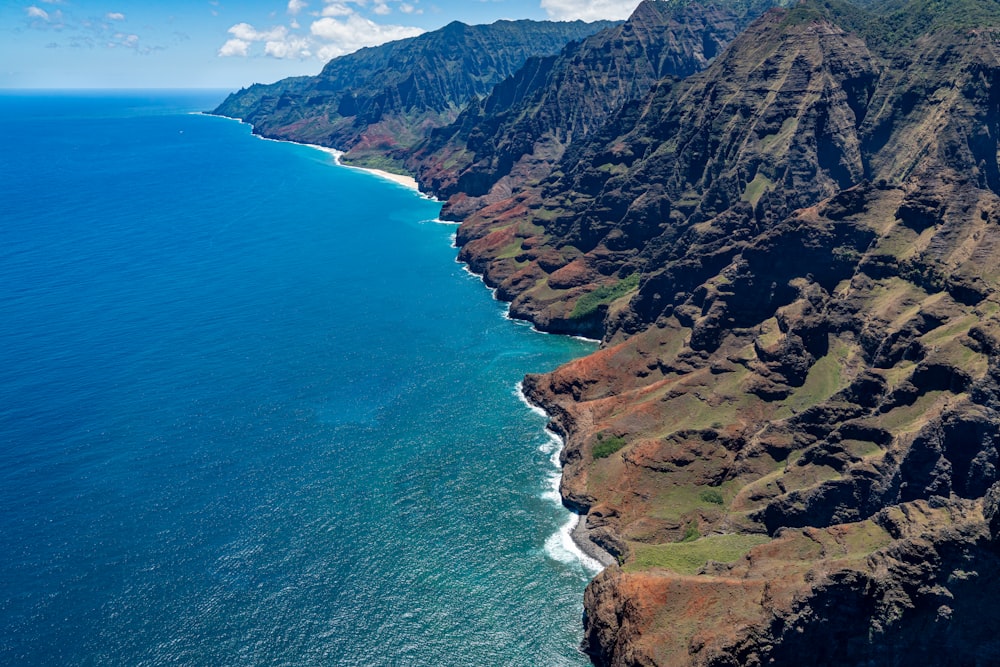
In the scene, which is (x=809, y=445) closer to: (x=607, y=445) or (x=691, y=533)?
(x=691, y=533)

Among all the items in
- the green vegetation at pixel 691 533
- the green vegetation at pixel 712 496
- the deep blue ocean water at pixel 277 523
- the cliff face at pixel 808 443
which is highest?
the cliff face at pixel 808 443

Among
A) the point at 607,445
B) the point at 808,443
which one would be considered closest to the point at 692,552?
the point at 808,443

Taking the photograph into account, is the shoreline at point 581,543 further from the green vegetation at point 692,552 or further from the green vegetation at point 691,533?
the green vegetation at point 691,533

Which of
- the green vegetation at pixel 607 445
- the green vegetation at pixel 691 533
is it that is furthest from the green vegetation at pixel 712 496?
the green vegetation at pixel 607 445

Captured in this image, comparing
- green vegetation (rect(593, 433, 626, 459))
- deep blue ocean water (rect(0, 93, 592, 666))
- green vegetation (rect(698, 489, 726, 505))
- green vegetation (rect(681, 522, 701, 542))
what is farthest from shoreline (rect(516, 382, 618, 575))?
green vegetation (rect(698, 489, 726, 505))

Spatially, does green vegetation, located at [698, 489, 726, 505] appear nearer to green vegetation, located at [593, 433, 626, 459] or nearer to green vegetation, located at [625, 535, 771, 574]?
green vegetation, located at [625, 535, 771, 574]
